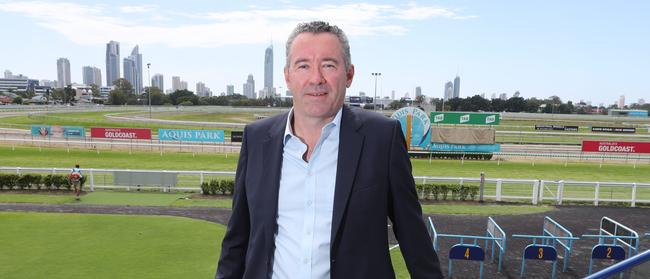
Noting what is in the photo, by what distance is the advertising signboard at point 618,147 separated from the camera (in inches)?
1162

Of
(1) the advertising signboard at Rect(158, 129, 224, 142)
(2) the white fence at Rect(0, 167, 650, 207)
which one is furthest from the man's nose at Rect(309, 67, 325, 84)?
(1) the advertising signboard at Rect(158, 129, 224, 142)

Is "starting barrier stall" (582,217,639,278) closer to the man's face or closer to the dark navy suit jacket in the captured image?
the dark navy suit jacket

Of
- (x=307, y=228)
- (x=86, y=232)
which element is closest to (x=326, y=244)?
(x=307, y=228)

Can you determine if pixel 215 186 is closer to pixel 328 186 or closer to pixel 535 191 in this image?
pixel 535 191

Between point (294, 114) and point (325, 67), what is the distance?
0.33 metres

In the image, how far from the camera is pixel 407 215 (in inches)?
71.6

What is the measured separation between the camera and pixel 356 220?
1730 mm

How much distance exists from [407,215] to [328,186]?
1.25 feet

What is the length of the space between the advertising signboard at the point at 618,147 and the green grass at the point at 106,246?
96.0ft

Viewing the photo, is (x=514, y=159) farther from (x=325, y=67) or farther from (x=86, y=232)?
(x=325, y=67)

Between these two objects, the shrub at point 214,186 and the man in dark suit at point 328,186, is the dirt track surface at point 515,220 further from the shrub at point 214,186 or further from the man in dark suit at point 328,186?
the man in dark suit at point 328,186

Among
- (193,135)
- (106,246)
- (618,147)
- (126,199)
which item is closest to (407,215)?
(106,246)

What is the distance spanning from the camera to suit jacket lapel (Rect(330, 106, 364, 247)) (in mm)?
1714

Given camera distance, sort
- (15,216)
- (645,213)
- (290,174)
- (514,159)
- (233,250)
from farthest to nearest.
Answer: (514,159)
(645,213)
(15,216)
(233,250)
(290,174)
